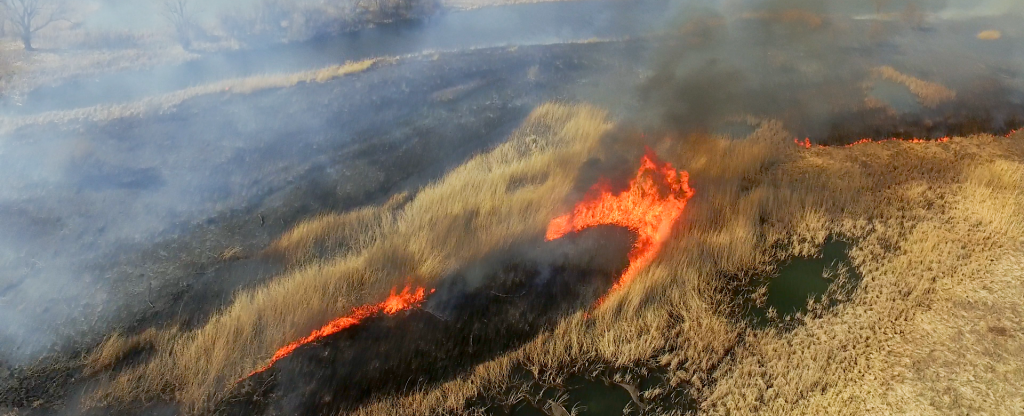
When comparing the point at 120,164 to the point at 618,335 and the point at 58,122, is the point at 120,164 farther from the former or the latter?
the point at 618,335

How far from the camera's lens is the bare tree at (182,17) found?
20.6 meters

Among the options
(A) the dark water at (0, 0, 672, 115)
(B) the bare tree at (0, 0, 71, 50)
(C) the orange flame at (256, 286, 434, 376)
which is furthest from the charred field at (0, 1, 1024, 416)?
(B) the bare tree at (0, 0, 71, 50)

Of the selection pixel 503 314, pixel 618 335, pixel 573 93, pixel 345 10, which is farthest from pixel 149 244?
pixel 345 10

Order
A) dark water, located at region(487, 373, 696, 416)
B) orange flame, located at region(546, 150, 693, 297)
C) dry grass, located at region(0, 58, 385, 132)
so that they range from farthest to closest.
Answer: dry grass, located at region(0, 58, 385, 132) < orange flame, located at region(546, 150, 693, 297) < dark water, located at region(487, 373, 696, 416)

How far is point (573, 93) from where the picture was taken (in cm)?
1315

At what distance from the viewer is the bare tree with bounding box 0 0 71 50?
19444 mm

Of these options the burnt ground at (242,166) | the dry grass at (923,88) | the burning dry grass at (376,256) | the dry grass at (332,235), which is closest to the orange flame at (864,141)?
the dry grass at (923,88)

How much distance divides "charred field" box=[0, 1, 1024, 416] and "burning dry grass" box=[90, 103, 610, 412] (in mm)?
43

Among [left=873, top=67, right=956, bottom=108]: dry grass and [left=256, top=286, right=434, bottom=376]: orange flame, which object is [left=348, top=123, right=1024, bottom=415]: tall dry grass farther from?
[left=873, top=67, right=956, bottom=108]: dry grass

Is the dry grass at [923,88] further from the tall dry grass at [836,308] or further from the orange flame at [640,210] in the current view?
the orange flame at [640,210]

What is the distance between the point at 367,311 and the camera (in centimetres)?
755

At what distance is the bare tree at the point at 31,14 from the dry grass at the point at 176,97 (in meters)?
10.1

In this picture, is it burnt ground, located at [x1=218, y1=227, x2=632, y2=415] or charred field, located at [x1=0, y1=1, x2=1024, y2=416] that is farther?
charred field, located at [x1=0, y1=1, x2=1024, y2=416]

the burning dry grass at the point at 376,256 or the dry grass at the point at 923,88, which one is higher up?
the dry grass at the point at 923,88
